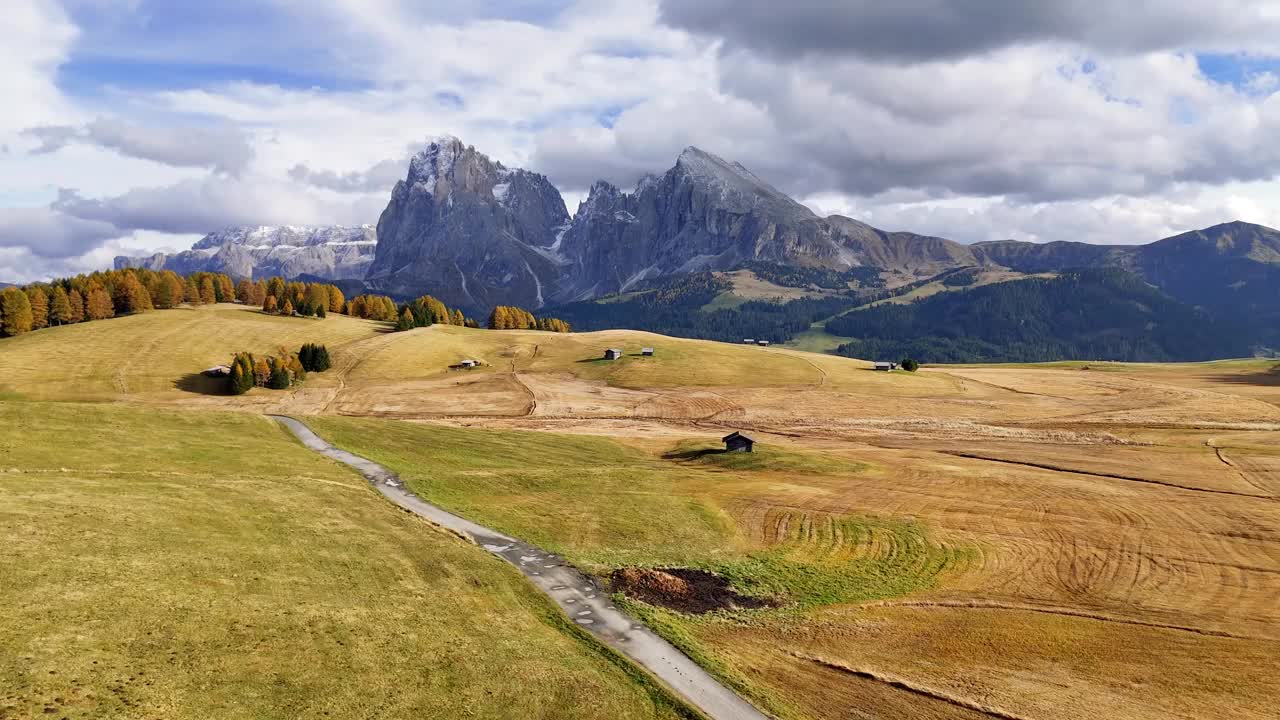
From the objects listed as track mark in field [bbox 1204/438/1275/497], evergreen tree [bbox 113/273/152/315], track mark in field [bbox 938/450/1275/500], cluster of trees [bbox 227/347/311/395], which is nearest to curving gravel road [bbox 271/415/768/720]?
track mark in field [bbox 938/450/1275/500]

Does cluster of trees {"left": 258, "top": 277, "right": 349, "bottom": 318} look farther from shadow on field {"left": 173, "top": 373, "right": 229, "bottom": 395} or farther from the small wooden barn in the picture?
the small wooden barn

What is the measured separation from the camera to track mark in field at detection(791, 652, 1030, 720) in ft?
99.7

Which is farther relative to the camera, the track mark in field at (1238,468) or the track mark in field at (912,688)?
the track mark in field at (1238,468)

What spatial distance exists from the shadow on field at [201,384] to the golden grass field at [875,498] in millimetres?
1035

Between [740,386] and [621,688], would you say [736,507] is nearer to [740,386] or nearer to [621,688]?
[621,688]

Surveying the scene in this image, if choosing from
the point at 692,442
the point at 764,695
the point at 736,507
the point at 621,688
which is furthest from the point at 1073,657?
the point at 692,442

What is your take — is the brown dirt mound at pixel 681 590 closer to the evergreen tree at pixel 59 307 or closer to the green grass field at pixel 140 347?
the green grass field at pixel 140 347

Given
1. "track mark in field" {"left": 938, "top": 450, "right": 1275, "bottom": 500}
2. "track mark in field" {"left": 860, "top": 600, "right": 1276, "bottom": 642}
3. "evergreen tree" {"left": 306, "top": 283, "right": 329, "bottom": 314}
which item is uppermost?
"evergreen tree" {"left": 306, "top": 283, "right": 329, "bottom": 314}

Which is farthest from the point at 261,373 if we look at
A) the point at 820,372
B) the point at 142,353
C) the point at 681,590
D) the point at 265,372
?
the point at 820,372

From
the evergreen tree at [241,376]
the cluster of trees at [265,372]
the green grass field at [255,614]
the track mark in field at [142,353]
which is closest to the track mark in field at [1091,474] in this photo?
the green grass field at [255,614]

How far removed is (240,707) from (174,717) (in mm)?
1885

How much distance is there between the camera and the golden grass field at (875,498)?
3444 cm

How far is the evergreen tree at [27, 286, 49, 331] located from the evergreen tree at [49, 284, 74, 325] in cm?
82

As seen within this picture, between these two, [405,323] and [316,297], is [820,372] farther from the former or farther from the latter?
[316,297]
